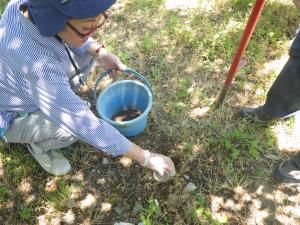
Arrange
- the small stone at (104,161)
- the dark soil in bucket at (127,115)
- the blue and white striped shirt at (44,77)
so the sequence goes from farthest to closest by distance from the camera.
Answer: the dark soil in bucket at (127,115) < the small stone at (104,161) < the blue and white striped shirt at (44,77)

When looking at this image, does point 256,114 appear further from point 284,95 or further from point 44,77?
point 44,77

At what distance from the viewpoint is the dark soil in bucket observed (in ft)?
9.88

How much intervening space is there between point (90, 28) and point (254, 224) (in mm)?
1909

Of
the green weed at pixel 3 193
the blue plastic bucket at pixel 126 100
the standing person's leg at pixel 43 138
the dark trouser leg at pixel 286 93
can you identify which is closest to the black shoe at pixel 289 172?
the dark trouser leg at pixel 286 93

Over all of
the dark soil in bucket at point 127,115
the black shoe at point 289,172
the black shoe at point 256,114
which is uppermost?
the black shoe at point 256,114

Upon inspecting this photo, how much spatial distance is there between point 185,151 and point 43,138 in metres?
1.20

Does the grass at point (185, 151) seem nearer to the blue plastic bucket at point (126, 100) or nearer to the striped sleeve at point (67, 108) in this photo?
the blue plastic bucket at point (126, 100)

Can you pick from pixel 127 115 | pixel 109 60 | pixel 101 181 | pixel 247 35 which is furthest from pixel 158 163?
pixel 247 35

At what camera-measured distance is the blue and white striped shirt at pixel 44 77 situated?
1.87 meters

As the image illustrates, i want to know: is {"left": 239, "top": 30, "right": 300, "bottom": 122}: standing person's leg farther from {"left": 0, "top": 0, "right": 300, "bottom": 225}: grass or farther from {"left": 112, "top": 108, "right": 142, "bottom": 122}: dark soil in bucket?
{"left": 112, "top": 108, "right": 142, "bottom": 122}: dark soil in bucket

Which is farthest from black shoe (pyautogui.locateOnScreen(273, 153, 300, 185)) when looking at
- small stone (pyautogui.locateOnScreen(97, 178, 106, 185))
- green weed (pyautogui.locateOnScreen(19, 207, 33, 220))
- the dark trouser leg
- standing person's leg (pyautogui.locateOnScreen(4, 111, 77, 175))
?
green weed (pyautogui.locateOnScreen(19, 207, 33, 220))

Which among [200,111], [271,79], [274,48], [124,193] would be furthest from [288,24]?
[124,193]

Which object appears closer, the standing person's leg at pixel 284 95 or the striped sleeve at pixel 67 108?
the striped sleeve at pixel 67 108

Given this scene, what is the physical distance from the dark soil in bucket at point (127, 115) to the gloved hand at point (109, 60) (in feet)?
1.62
